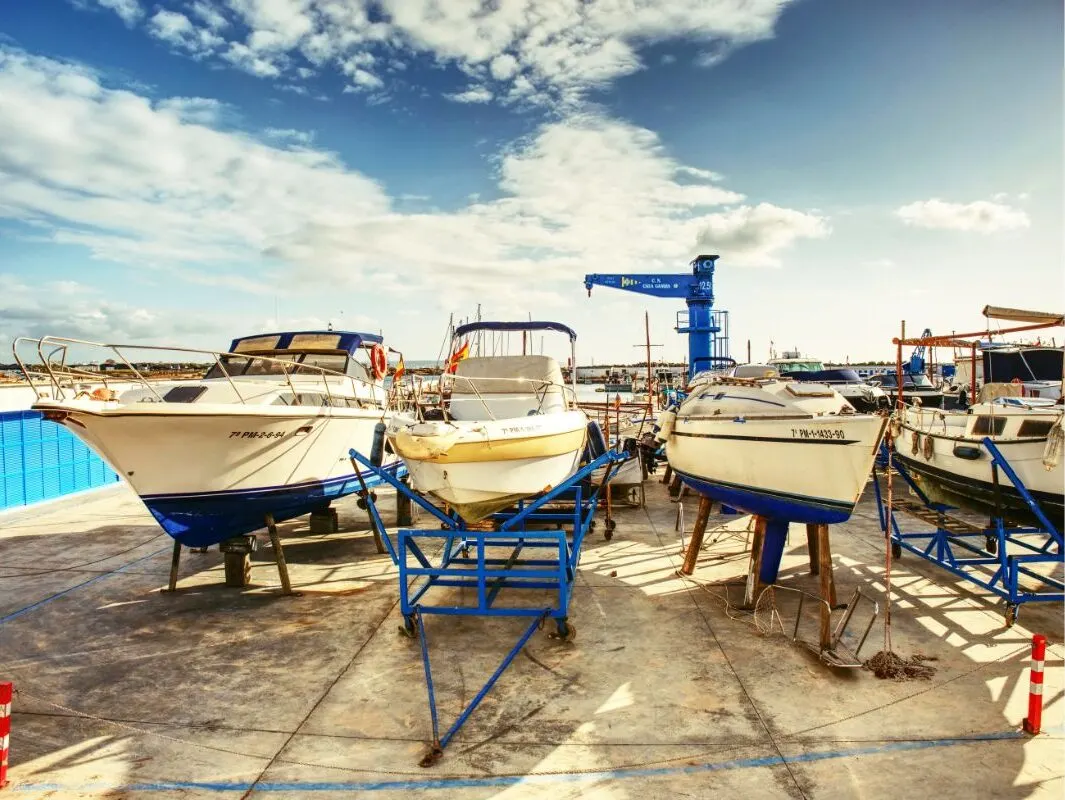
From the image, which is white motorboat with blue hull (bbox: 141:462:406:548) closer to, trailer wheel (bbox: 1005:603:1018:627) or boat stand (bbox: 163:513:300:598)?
boat stand (bbox: 163:513:300:598)

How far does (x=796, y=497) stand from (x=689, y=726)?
8.82 ft

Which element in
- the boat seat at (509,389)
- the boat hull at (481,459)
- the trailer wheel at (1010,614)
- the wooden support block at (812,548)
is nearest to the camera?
the boat hull at (481,459)

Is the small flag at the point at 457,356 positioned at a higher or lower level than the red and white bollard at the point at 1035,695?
higher

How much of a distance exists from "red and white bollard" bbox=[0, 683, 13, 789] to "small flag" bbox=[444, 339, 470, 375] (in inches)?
266

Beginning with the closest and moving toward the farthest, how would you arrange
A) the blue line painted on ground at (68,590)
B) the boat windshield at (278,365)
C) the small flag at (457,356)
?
the blue line painted on ground at (68,590) < the boat windshield at (278,365) < the small flag at (457,356)

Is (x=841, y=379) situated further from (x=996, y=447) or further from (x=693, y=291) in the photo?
(x=996, y=447)

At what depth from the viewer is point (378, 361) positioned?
1067 cm

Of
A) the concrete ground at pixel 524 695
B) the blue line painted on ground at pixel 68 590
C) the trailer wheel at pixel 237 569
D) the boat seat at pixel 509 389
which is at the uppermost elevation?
the boat seat at pixel 509 389

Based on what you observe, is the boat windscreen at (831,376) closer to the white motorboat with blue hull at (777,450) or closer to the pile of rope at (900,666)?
the white motorboat with blue hull at (777,450)

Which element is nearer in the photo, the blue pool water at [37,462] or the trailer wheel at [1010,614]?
the trailer wheel at [1010,614]

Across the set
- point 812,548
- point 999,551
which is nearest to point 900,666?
point 999,551

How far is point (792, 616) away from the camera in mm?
6516

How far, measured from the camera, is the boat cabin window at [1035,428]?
666cm

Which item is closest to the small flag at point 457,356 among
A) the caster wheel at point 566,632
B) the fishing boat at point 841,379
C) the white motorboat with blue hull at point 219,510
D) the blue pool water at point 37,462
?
the white motorboat with blue hull at point 219,510
